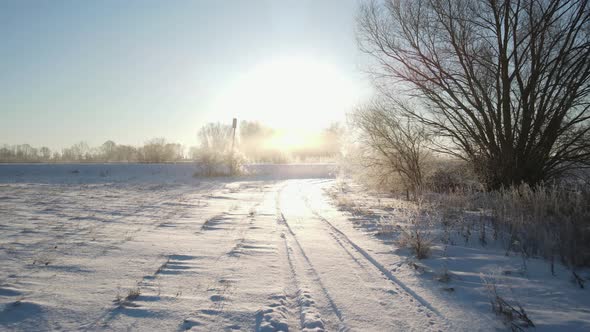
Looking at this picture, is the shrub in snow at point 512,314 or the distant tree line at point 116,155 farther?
the distant tree line at point 116,155

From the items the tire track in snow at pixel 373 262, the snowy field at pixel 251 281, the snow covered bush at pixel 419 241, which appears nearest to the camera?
the snowy field at pixel 251 281

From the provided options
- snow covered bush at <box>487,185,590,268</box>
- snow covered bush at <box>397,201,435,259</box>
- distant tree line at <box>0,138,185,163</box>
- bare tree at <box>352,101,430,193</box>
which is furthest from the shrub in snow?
distant tree line at <box>0,138,185,163</box>

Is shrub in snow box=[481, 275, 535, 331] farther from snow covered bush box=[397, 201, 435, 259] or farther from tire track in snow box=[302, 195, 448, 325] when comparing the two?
snow covered bush box=[397, 201, 435, 259]

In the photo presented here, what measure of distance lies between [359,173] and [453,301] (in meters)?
9.64

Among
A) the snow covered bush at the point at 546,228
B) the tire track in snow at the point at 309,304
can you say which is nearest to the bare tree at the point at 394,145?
the snow covered bush at the point at 546,228

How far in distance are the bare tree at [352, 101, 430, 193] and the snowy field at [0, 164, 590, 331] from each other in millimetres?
4881

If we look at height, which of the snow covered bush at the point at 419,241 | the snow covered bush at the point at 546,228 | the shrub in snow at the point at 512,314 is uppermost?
the snow covered bush at the point at 546,228

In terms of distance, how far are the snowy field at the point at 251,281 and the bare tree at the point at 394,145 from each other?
4881 mm

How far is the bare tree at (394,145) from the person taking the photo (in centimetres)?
985

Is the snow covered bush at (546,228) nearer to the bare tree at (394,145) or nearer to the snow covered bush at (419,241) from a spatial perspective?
the snow covered bush at (419,241)

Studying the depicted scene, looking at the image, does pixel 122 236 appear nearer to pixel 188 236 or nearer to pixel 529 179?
pixel 188 236

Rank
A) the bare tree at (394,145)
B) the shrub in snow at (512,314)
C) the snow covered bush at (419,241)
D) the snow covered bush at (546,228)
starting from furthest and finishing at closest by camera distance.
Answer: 1. the bare tree at (394,145)
2. the snow covered bush at (419,241)
3. the snow covered bush at (546,228)
4. the shrub in snow at (512,314)

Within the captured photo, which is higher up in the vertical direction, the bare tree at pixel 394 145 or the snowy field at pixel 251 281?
the bare tree at pixel 394 145

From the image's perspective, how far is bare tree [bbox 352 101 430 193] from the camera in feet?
32.3
